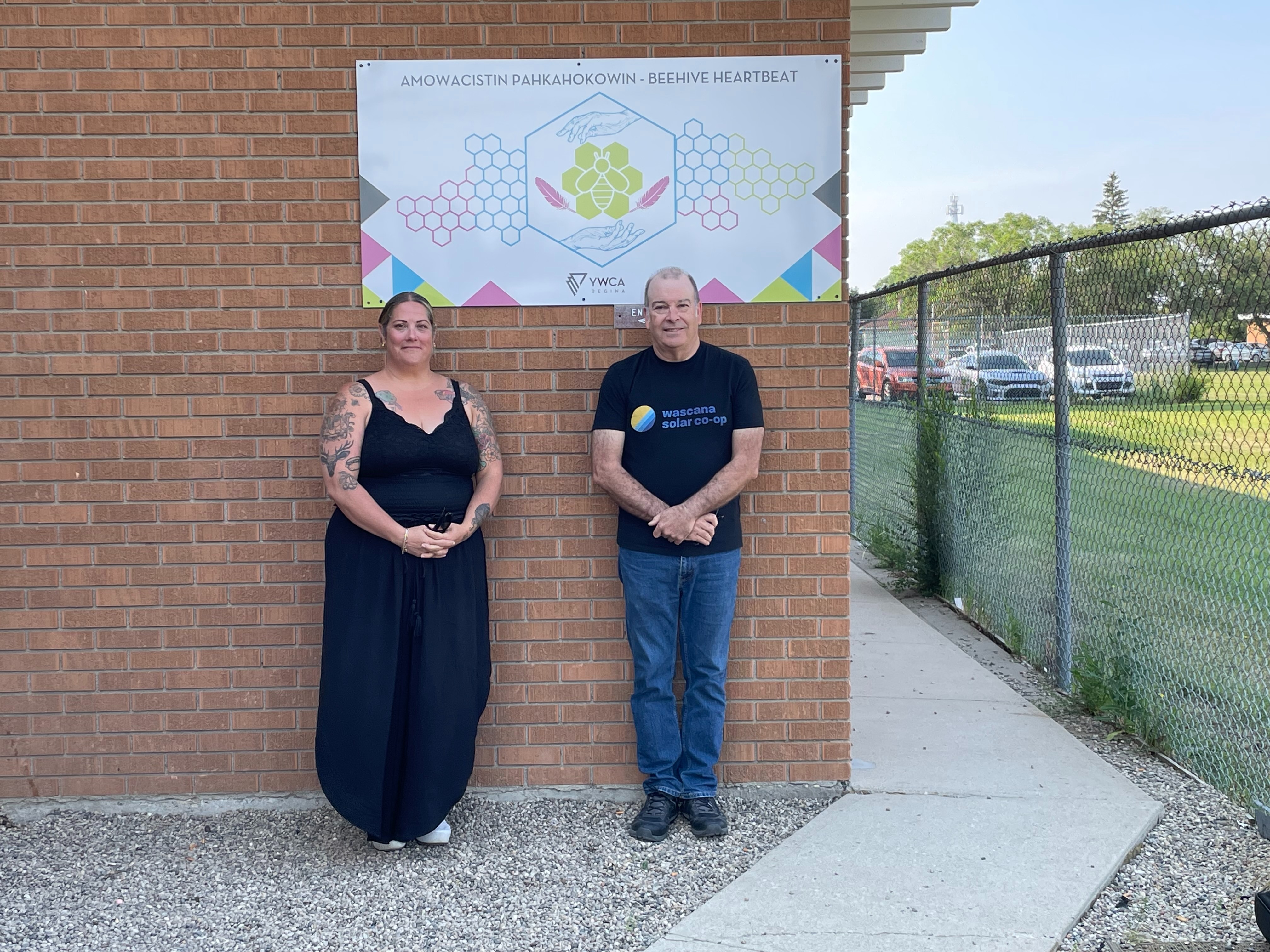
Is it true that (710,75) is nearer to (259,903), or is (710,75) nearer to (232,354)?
(232,354)

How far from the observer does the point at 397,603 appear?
3.87 m

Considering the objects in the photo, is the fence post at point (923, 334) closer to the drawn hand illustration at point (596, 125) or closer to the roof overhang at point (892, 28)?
the roof overhang at point (892, 28)

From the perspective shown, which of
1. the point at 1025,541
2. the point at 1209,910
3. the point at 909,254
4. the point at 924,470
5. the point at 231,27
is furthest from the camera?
the point at 909,254

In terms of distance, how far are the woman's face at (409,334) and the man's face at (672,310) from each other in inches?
30.6

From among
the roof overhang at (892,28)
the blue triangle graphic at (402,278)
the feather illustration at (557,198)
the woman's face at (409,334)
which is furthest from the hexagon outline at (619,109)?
the roof overhang at (892,28)

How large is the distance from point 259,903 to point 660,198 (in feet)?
9.11

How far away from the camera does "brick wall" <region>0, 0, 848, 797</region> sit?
13.8ft

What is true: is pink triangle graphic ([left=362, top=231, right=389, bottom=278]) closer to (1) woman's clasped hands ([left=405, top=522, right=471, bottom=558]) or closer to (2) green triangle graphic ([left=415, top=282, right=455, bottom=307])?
(2) green triangle graphic ([left=415, top=282, right=455, bottom=307])

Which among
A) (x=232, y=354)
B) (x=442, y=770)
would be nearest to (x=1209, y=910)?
(x=442, y=770)

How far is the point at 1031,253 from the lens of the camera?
577cm

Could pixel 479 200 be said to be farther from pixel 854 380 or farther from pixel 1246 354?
pixel 854 380

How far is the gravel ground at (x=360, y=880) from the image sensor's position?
3389 mm

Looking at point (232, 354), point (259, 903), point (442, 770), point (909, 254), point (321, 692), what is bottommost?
point (259, 903)

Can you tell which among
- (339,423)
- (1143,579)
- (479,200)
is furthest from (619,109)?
(1143,579)
